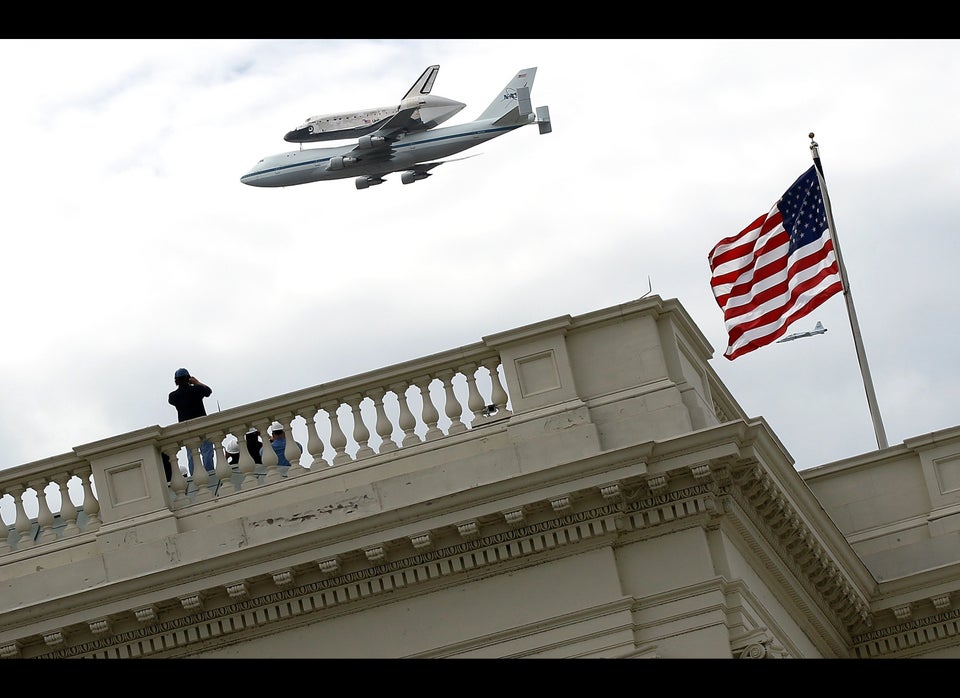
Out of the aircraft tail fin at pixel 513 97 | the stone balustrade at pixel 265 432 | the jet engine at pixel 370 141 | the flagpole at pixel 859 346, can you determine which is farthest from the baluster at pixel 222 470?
the aircraft tail fin at pixel 513 97

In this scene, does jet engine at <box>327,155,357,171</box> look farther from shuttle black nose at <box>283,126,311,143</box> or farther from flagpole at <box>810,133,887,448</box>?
flagpole at <box>810,133,887,448</box>

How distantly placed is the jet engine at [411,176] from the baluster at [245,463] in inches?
2087

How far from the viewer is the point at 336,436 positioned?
16828 millimetres

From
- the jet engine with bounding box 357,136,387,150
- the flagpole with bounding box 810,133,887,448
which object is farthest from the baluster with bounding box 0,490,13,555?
the jet engine with bounding box 357,136,387,150

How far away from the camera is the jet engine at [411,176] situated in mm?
69438

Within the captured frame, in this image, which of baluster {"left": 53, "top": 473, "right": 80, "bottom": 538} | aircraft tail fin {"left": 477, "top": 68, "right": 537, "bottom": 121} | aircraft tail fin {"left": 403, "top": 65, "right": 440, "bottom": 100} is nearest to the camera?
baluster {"left": 53, "top": 473, "right": 80, "bottom": 538}

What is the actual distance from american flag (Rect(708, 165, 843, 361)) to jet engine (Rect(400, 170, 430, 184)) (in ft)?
151

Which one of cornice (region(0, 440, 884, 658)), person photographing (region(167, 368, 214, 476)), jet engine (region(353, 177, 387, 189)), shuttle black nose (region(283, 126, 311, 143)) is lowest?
cornice (region(0, 440, 884, 658))

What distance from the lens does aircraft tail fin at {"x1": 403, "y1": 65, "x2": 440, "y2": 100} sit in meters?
72.1

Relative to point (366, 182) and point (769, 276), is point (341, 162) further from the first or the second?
point (769, 276)

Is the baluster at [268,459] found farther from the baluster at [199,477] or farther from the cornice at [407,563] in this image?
the cornice at [407,563]

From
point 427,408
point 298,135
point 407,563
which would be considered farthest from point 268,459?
point 298,135

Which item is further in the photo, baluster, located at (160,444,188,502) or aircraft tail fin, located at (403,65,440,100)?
aircraft tail fin, located at (403,65,440,100)

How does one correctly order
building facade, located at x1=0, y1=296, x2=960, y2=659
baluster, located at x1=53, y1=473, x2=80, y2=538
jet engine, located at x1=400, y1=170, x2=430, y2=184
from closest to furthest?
building facade, located at x1=0, y1=296, x2=960, y2=659 → baluster, located at x1=53, y1=473, x2=80, y2=538 → jet engine, located at x1=400, y1=170, x2=430, y2=184
